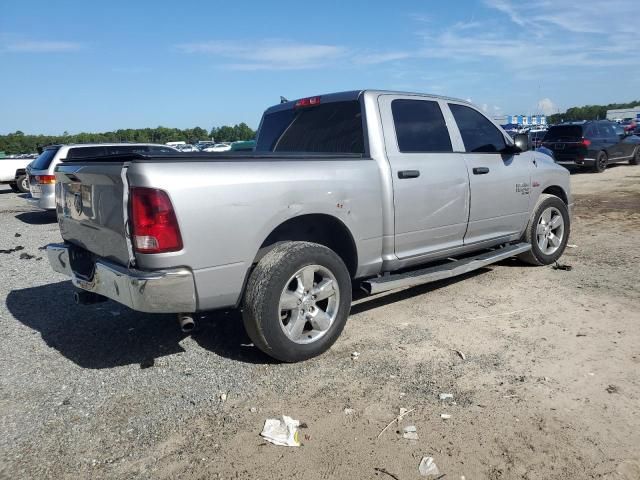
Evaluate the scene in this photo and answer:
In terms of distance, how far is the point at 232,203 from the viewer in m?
3.24

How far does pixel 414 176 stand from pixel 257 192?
1.57 m

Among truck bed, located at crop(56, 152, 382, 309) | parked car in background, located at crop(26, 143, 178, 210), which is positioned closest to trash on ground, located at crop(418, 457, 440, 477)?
truck bed, located at crop(56, 152, 382, 309)

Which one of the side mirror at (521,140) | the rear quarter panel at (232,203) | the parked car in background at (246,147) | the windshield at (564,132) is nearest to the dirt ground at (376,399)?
the rear quarter panel at (232,203)

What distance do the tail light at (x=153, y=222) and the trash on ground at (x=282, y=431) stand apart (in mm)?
1157

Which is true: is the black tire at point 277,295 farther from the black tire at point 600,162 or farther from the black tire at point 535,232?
the black tire at point 600,162

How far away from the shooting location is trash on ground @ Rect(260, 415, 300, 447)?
109 inches

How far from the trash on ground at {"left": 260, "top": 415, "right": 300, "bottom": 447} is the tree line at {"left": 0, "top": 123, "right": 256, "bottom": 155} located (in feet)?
215

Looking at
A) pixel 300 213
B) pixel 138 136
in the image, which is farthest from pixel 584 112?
pixel 300 213

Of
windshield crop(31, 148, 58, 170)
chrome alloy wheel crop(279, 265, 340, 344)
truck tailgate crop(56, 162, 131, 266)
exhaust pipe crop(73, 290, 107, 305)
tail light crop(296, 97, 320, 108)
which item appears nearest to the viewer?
truck tailgate crop(56, 162, 131, 266)

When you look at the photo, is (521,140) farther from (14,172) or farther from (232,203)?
(14,172)

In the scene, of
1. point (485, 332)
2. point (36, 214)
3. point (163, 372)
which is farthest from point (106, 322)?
point (36, 214)

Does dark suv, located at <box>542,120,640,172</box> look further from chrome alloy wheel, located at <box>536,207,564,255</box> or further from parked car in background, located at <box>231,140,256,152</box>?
chrome alloy wheel, located at <box>536,207,564,255</box>

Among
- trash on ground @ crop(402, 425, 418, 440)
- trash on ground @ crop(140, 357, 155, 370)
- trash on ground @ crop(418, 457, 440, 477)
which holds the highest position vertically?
trash on ground @ crop(140, 357, 155, 370)

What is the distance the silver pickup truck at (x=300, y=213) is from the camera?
10.2 feet
